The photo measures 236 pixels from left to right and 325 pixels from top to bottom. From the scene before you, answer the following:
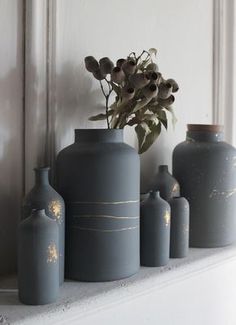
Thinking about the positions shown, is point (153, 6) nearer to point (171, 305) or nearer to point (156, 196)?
point (156, 196)

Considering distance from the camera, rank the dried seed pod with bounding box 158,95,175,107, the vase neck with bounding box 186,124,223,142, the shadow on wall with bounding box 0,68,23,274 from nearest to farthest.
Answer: the shadow on wall with bounding box 0,68,23,274 → the dried seed pod with bounding box 158,95,175,107 → the vase neck with bounding box 186,124,223,142

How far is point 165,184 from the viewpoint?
90 centimetres

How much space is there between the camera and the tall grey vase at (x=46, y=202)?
69 cm

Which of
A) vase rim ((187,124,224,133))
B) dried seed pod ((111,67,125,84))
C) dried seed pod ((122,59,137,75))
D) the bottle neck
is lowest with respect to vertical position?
the bottle neck

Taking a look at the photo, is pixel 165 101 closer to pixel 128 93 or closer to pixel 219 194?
pixel 128 93

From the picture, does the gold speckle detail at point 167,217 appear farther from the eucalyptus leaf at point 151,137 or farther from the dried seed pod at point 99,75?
the dried seed pod at point 99,75

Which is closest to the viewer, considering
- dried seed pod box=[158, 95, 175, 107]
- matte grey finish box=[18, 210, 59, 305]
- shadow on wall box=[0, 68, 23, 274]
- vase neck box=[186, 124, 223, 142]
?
matte grey finish box=[18, 210, 59, 305]

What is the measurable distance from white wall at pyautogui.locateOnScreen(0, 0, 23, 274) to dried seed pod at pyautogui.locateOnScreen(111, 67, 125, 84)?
151 millimetres

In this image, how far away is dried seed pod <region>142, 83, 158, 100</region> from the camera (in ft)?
2.55

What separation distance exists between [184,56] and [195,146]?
0.77 feet

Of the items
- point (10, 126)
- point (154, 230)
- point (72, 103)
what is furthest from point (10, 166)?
point (154, 230)

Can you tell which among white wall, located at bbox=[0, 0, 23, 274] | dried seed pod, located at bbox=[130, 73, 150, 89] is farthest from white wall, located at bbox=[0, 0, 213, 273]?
dried seed pod, located at bbox=[130, 73, 150, 89]

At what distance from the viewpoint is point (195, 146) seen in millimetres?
944

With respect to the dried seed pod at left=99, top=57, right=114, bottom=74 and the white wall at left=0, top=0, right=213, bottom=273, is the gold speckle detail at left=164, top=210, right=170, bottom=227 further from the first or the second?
the dried seed pod at left=99, top=57, right=114, bottom=74
